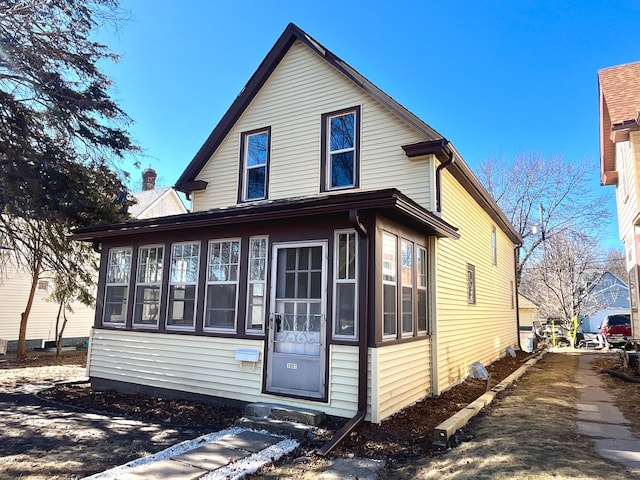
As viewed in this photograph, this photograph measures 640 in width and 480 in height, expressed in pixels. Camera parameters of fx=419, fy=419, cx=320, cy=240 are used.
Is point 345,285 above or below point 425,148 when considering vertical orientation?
below

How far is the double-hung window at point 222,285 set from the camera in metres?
7.43

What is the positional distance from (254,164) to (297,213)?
4.17 meters

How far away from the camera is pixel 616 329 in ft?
64.2

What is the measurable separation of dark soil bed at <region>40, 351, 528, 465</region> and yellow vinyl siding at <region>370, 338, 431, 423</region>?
0.16 m

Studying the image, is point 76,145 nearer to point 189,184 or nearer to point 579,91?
point 189,184

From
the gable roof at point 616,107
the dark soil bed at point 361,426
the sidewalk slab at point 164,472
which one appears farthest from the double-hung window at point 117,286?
the gable roof at point 616,107

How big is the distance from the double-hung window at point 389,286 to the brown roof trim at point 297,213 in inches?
20.3

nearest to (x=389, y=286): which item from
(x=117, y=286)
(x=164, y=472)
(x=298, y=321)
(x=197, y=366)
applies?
(x=298, y=321)

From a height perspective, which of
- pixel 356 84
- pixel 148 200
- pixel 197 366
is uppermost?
pixel 148 200

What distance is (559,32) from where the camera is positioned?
1272 centimetres

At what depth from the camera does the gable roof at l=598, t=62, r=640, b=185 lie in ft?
31.7

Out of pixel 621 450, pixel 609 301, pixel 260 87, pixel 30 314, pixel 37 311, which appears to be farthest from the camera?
pixel 609 301

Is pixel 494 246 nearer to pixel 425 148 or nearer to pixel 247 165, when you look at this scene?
pixel 425 148

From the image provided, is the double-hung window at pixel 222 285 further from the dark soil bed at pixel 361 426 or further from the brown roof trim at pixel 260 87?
the brown roof trim at pixel 260 87
